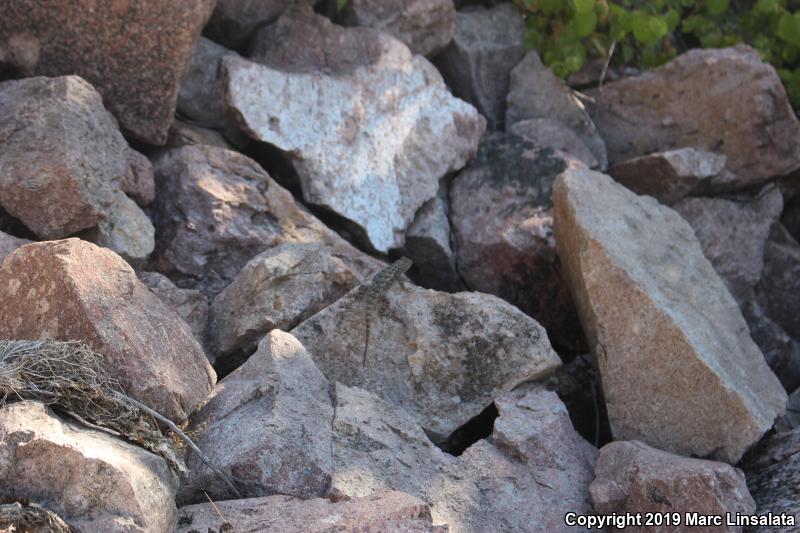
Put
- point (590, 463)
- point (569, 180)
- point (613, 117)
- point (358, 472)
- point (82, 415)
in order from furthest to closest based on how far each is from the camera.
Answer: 1. point (613, 117)
2. point (569, 180)
3. point (590, 463)
4. point (358, 472)
5. point (82, 415)

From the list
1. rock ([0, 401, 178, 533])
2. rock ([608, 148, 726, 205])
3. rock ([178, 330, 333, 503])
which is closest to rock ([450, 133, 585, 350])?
rock ([608, 148, 726, 205])

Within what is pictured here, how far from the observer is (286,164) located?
4.23 metres

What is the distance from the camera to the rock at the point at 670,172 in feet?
15.2

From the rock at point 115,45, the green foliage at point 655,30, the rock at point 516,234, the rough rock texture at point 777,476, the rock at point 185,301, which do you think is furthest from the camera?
the green foliage at point 655,30

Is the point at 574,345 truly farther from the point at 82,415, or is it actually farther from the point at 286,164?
the point at 82,415

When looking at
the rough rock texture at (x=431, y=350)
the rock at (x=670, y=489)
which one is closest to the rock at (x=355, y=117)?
the rough rock texture at (x=431, y=350)

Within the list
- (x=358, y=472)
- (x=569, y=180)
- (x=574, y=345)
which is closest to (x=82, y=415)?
(x=358, y=472)

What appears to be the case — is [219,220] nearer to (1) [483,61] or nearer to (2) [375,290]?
(2) [375,290]

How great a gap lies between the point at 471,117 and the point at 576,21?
0.73 meters

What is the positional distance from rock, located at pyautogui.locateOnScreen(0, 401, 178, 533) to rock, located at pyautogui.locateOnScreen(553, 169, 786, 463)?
1676 mm

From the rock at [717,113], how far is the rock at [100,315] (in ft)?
9.98

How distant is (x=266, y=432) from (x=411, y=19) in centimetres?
278

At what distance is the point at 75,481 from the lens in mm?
2182

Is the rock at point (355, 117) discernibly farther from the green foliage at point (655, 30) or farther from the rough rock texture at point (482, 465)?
the rough rock texture at point (482, 465)
